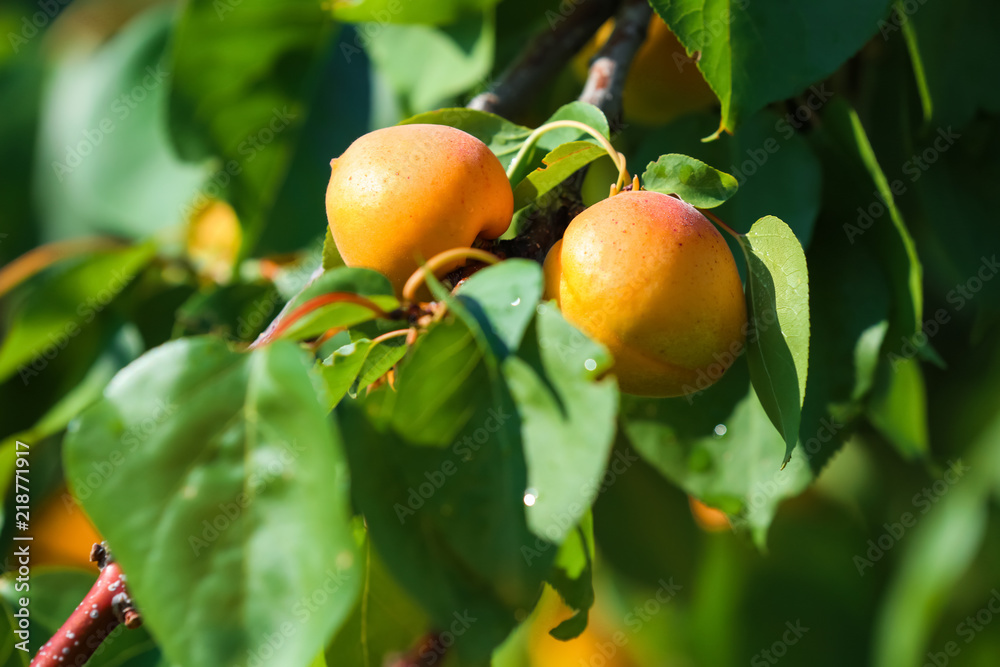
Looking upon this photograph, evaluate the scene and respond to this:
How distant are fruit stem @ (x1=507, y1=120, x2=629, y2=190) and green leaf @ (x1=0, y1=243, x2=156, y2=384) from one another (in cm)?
53

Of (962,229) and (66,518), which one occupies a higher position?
(962,229)

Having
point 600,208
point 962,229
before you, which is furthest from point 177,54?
point 962,229

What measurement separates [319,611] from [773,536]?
3.85ft

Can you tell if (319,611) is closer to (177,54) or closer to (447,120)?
(447,120)

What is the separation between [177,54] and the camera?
859 mm

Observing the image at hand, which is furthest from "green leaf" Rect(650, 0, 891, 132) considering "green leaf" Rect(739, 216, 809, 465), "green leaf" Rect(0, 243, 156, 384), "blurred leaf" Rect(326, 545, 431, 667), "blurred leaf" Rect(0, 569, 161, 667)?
"green leaf" Rect(0, 243, 156, 384)

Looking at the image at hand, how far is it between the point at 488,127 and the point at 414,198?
0.13 metres

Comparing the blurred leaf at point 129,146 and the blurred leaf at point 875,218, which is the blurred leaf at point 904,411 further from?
the blurred leaf at point 129,146

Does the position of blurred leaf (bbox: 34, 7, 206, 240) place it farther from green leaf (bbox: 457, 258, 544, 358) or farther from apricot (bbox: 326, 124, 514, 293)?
green leaf (bbox: 457, 258, 544, 358)

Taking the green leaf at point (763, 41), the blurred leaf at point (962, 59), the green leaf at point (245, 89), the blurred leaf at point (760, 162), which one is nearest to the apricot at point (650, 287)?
the green leaf at point (763, 41)

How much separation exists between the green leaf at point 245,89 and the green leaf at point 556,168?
458mm

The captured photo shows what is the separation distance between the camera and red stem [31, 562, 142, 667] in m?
0.46

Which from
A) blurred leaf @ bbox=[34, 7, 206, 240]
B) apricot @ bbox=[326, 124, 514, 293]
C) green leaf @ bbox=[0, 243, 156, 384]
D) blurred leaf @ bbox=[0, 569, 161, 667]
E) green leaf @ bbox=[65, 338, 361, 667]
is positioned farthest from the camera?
blurred leaf @ bbox=[34, 7, 206, 240]

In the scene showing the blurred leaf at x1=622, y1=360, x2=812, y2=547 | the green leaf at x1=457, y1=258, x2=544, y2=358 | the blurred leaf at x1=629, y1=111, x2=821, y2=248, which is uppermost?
the green leaf at x1=457, y1=258, x2=544, y2=358
